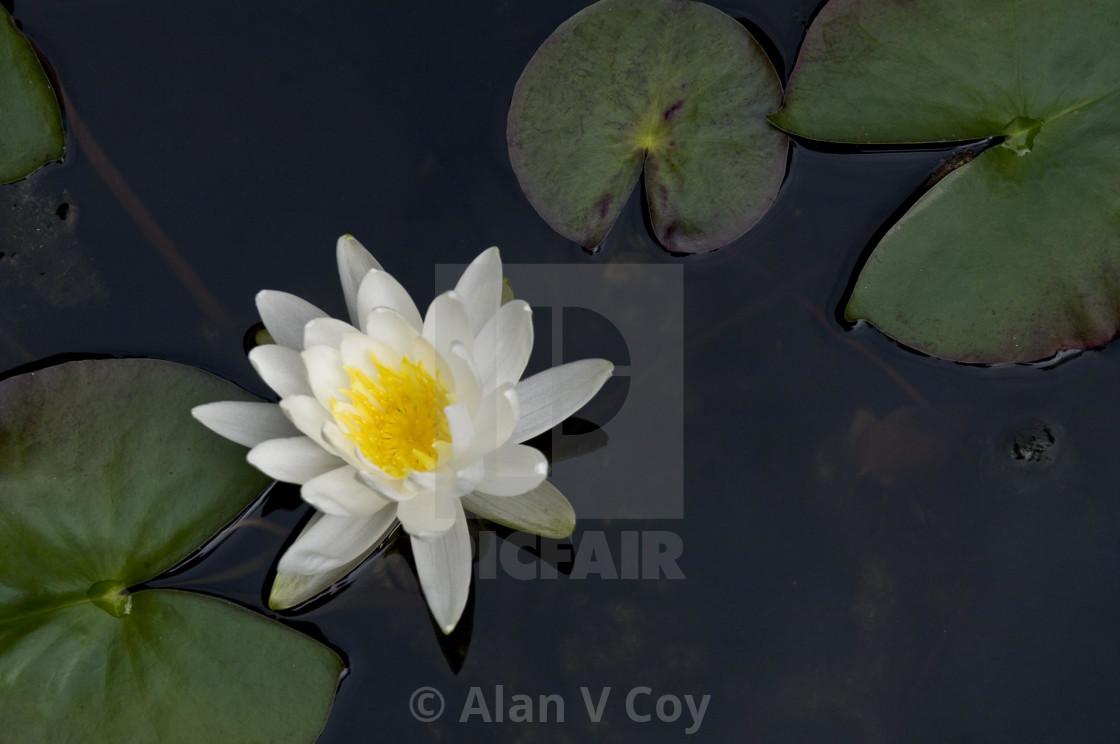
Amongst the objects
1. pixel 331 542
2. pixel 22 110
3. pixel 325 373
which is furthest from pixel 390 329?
pixel 22 110

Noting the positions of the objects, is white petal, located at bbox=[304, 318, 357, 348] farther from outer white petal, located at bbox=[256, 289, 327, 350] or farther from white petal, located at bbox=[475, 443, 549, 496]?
white petal, located at bbox=[475, 443, 549, 496]

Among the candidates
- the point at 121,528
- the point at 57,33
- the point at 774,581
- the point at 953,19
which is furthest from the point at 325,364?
the point at 953,19

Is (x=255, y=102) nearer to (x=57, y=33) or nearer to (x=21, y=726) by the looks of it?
(x=57, y=33)

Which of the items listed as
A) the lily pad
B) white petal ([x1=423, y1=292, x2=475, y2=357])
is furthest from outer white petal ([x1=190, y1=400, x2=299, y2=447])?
the lily pad

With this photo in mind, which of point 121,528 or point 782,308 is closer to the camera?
point 121,528

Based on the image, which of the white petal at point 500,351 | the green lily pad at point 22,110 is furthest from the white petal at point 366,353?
the green lily pad at point 22,110

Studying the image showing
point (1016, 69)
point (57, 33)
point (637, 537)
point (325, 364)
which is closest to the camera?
point (325, 364)

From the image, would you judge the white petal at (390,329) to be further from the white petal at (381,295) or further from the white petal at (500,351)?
the white petal at (500,351)
